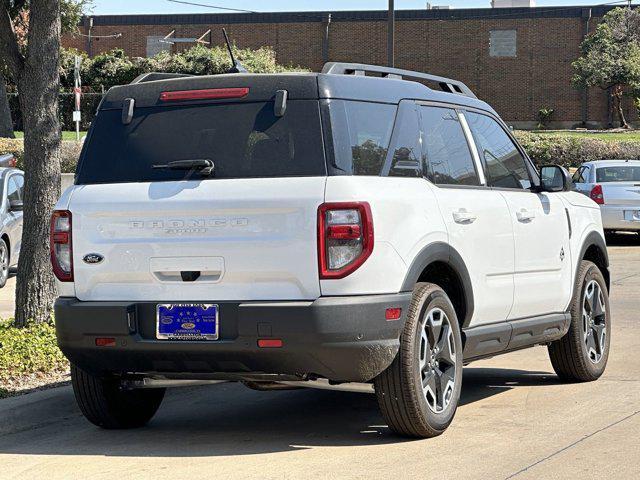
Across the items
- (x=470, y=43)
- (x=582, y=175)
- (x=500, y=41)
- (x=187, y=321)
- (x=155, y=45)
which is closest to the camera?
(x=187, y=321)

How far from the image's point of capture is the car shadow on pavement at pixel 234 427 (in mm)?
7254

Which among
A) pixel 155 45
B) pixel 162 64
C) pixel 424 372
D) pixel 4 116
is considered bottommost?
pixel 424 372

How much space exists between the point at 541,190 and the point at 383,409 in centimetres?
251

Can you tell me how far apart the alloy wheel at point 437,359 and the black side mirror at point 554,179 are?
1.89 metres

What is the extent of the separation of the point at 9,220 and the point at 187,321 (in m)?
12.5

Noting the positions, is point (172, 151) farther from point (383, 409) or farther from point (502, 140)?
point (502, 140)

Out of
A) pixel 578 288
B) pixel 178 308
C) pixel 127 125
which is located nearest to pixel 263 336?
pixel 178 308

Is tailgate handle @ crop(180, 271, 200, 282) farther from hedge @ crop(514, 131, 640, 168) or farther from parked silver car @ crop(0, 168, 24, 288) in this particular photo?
hedge @ crop(514, 131, 640, 168)

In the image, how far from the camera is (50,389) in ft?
28.7

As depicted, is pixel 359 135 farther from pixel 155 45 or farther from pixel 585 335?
pixel 155 45

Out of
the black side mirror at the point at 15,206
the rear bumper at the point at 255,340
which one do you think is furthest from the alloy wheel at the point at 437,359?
the black side mirror at the point at 15,206

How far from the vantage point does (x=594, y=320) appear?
9727 mm

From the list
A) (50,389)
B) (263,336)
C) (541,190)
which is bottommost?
(50,389)

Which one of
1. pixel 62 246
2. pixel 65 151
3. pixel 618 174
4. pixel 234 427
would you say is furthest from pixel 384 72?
pixel 65 151
